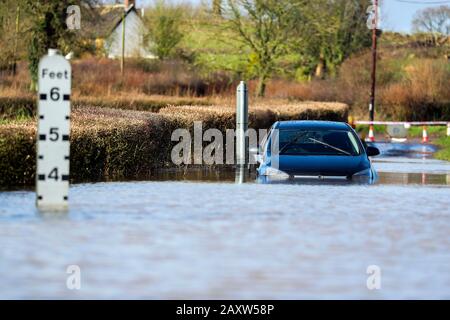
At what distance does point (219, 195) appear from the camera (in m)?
16.2

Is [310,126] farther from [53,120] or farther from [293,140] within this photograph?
[53,120]

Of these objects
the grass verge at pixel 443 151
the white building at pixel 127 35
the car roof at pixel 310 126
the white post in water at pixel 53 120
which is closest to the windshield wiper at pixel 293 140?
the car roof at pixel 310 126

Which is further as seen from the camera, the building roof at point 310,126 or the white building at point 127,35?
the white building at point 127,35

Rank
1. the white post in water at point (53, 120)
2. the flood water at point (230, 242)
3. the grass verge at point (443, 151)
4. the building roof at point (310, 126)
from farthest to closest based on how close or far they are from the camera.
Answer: the grass verge at point (443, 151) < the building roof at point (310, 126) < the white post in water at point (53, 120) < the flood water at point (230, 242)

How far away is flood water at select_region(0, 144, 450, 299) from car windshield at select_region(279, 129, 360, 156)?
1377 millimetres

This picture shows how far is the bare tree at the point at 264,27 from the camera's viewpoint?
191 feet

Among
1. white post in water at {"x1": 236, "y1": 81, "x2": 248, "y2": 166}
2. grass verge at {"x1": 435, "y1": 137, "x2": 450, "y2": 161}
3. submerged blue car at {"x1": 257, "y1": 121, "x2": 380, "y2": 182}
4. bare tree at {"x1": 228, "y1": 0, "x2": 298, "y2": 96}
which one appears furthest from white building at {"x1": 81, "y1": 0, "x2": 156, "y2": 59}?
submerged blue car at {"x1": 257, "y1": 121, "x2": 380, "y2": 182}

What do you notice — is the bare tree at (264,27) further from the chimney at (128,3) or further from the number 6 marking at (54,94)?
the number 6 marking at (54,94)

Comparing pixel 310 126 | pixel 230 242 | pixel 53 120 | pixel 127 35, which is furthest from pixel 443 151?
pixel 127 35

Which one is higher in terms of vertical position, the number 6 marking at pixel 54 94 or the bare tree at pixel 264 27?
the bare tree at pixel 264 27

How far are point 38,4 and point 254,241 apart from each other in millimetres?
39425

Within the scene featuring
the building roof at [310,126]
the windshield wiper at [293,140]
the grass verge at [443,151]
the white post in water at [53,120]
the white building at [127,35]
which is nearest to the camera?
the white post in water at [53,120]

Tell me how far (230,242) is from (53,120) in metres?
2.89

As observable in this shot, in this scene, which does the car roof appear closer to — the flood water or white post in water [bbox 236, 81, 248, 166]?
the flood water
